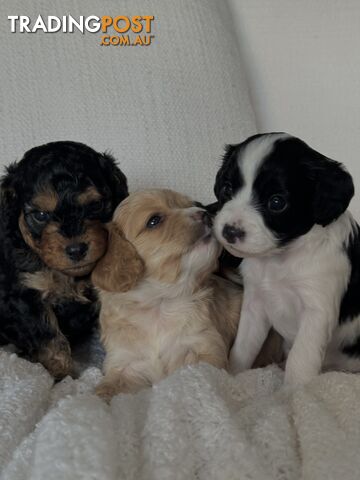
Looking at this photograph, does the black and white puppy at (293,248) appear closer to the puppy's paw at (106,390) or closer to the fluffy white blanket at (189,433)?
the fluffy white blanket at (189,433)

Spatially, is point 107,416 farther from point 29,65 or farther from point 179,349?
point 29,65

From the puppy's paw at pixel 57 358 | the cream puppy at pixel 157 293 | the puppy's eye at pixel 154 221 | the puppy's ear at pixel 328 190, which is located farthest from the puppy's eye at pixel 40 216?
the puppy's ear at pixel 328 190

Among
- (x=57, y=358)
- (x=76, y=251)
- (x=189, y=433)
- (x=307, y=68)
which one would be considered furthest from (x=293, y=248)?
(x=307, y=68)

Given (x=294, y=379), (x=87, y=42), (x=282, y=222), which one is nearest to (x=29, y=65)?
(x=87, y=42)

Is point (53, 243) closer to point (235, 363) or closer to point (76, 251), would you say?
point (76, 251)

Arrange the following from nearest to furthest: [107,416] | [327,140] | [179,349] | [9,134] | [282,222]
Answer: [107,416] < [282,222] < [179,349] < [9,134] < [327,140]

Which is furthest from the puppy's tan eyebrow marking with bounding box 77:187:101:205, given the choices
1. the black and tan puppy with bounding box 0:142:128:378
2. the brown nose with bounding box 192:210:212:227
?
the brown nose with bounding box 192:210:212:227
